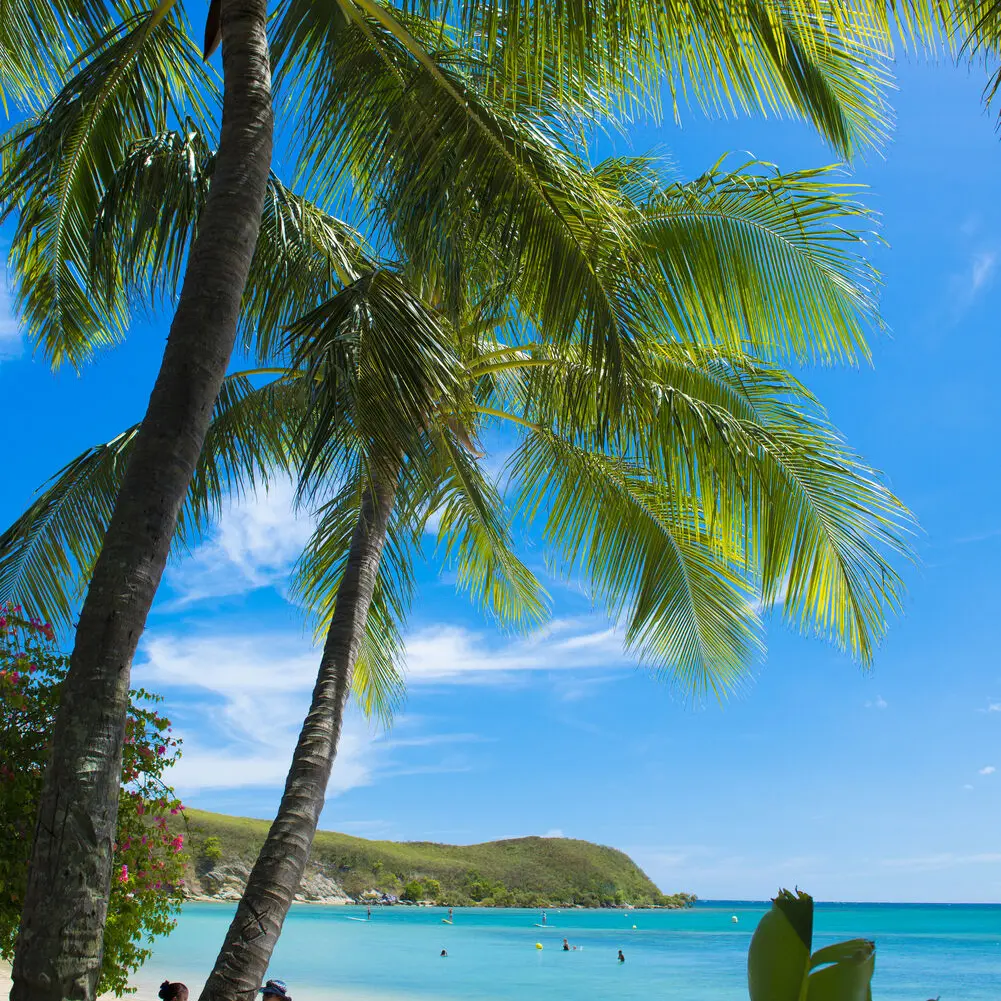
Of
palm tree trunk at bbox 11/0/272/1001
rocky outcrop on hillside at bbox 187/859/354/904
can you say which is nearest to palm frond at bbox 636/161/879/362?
palm tree trunk at bbox 11/0/272/1001

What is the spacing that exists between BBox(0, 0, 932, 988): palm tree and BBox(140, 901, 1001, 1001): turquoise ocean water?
13.9m

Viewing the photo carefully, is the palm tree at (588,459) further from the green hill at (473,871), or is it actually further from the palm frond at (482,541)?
the green hill at (473,871)

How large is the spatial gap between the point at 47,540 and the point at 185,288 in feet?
Result: 13.9

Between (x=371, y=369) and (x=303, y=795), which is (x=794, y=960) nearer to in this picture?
(x=371, y=369)

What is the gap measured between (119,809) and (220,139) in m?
3.33

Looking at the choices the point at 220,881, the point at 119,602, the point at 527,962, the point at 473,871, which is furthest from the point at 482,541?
the point at 473,871

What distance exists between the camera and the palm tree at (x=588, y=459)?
4.95m

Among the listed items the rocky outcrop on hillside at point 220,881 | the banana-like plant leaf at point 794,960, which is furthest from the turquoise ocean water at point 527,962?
the banana-like plant leaf at point 794,960

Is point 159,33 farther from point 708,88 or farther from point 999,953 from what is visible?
point 999,953

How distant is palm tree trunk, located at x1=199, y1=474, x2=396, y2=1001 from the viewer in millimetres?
4676

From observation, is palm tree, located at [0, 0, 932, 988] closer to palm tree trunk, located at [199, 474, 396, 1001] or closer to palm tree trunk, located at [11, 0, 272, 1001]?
palm tree trunk, located at [11, 0, 272, 1001]

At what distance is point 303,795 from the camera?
5.47 metres

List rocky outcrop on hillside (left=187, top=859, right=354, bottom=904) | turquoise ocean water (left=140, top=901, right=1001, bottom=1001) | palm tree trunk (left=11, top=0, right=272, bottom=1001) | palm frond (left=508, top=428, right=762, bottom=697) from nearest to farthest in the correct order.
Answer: palm tree trunk (left=11, top=0, right=272, bottom=1001), palm frond (left=508, top=428, right=762, bottom=697), turquoise ocean water (left=140, top=901, right=1001, bottom=1001), rocky outcrop on hillside (left=187, top=859, right=354, bottom=904)

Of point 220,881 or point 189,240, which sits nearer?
point 189,240
